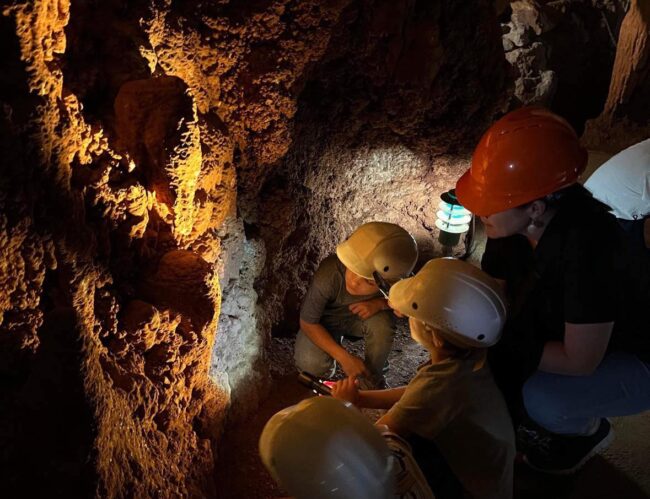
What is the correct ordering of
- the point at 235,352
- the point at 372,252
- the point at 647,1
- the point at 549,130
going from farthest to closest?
the point at 647,1 < the point at 235,352 < the point at 372,252 < the point at 549,130

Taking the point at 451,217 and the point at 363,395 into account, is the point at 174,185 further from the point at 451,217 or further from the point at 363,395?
the point at 451,217

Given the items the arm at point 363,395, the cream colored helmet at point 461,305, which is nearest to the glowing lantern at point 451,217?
the arm at point 363,395


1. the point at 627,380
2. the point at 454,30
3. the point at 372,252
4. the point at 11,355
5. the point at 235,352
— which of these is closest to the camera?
the point at 11,355

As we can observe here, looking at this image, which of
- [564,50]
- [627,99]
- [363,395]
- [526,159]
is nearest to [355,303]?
[363,395]

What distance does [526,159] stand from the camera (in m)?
2.42

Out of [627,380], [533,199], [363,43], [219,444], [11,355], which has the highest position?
[363,43]

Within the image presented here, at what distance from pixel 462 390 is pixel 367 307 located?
1507 mm

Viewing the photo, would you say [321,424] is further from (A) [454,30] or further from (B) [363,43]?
(A) [454,30]

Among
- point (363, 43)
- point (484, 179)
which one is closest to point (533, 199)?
point (484, 179)

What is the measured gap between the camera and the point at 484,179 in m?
2.58

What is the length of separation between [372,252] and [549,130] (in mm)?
1213

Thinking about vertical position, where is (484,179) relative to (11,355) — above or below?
above

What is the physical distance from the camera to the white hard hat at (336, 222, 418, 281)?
3166 mm

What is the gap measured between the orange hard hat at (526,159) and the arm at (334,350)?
1483mm
